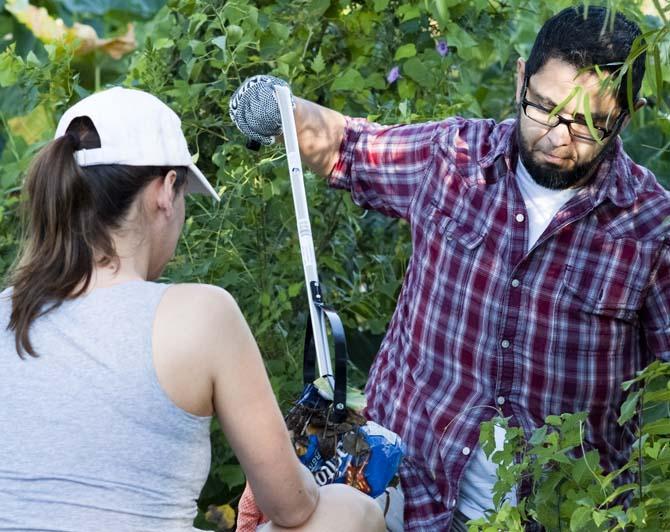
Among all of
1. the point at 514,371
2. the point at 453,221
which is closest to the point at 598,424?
the point at 514,371

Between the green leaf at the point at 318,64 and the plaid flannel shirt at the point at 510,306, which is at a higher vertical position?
the green leaf at the point at 318,64

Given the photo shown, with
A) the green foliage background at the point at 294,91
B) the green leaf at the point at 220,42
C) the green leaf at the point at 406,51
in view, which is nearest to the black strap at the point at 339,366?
the green foliage background at the point at 294,91

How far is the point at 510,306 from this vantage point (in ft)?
9.23

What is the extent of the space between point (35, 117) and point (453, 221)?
2625 mm

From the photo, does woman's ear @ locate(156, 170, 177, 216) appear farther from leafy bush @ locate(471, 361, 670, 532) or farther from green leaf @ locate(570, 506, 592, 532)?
green leaf @ locate(570, 506, 592, 532)

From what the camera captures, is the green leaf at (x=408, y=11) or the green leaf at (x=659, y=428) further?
the green leaf at (x=408, y=11)

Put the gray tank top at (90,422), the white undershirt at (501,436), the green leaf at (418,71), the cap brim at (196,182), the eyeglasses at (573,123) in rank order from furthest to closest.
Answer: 1. the green leaf at (418,71)
2. the white undershirt at (501,436)
3. the eyeglasses at (573,123)
4. the cap brim at (196,182)
5. the gray tank top at (90,422)

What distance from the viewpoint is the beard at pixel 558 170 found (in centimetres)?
276

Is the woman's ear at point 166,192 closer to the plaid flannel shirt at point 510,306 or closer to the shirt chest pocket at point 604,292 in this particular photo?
the plaid flannel shirt at point 510,306

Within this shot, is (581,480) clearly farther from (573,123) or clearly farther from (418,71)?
(418,71)

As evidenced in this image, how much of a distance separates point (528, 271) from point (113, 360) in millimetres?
1099

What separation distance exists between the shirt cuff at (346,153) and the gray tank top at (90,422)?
1.04 m

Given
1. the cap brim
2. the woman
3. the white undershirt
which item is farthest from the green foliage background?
the woman

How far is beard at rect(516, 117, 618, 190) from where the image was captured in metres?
2.76
